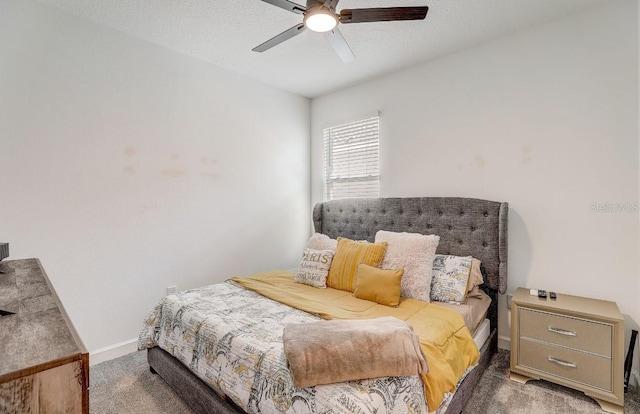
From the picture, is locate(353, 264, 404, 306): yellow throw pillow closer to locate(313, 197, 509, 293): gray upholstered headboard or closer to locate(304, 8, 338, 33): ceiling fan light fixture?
locate(313, 197, 509, 293): gray upholstered headboard

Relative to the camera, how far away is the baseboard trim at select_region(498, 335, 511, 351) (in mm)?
2650

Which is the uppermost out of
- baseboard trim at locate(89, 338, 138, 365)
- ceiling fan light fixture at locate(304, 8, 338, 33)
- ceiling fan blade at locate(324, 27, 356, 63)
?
ceiling fan blade at locate(324, 27, 356, 63)

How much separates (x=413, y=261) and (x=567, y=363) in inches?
45.0

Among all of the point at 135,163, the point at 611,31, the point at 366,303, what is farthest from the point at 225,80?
the point at 611,31

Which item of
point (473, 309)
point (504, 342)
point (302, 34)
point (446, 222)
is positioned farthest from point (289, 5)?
point (504, 342)

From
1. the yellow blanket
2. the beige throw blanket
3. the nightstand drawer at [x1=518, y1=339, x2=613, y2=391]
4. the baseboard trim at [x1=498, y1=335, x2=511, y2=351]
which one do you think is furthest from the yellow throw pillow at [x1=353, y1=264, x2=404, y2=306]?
the baseboard trim at [x1=498, y1=335, x2=511, y2=351]

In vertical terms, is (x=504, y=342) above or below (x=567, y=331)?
below

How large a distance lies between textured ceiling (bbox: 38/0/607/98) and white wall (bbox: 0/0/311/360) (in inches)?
8.5

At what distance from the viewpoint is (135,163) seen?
267cm

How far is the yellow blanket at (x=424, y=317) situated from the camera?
1.46 metres

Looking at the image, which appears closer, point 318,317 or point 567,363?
point 318,317

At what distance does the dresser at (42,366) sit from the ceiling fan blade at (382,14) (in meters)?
1.85

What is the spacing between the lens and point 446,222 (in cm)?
279

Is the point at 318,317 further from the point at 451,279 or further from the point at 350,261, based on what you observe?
the point at 451,279
